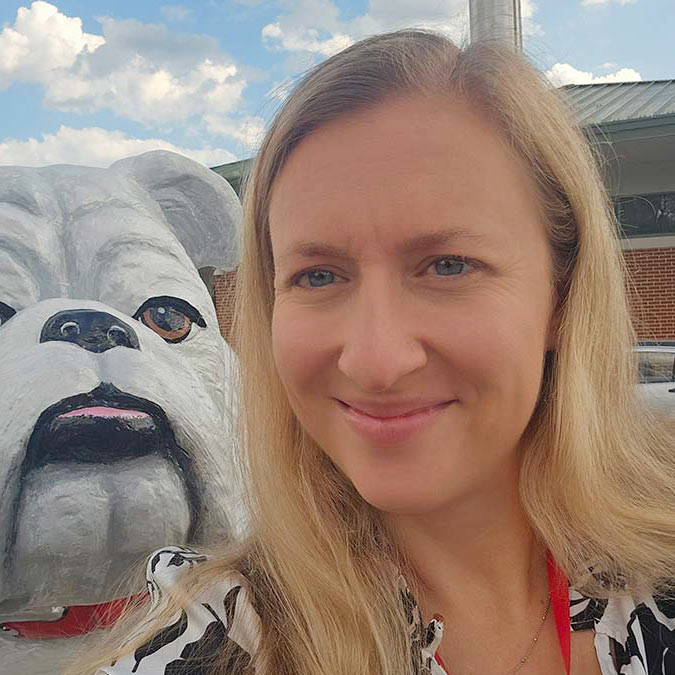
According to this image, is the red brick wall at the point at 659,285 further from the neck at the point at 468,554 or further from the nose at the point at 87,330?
the neck at the point at 468,554

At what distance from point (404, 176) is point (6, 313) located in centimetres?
131

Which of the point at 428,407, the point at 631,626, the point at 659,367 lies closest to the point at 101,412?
the point at 428,407

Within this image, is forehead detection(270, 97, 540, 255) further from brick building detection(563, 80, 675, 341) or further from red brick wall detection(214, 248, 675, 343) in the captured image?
red brick wall detection(214, 248, 675, 343)

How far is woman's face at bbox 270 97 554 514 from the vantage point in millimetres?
1101

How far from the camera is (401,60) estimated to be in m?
1.23

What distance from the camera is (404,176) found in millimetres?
1109

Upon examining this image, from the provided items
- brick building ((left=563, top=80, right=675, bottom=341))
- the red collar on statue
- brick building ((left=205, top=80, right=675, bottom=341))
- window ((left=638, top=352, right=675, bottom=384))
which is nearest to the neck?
the red collar on statue

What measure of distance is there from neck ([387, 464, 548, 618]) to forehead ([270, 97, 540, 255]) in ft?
1.42

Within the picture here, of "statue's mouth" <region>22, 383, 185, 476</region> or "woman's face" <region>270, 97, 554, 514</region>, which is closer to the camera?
"woman's face" <region>270, 97, 554, 514</region>

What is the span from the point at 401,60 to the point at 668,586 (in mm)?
889

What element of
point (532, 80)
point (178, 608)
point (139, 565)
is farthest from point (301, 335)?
point (139, 565)

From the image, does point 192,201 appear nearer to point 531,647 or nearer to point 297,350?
point 297,350

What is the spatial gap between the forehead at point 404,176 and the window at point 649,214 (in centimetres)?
906

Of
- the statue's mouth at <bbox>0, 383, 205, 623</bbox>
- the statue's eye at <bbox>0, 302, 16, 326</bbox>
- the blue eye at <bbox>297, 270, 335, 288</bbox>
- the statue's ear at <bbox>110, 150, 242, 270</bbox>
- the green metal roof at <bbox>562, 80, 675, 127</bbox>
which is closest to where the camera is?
the blue eye at <bbox>297, 270, 335, 288</bbox>
